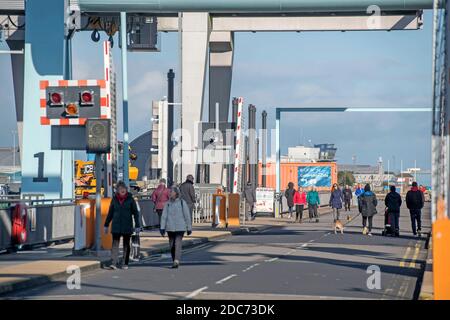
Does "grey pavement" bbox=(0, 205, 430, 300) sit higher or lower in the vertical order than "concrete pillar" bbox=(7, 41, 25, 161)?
lower

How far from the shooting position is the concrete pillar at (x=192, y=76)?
4678 centimetres

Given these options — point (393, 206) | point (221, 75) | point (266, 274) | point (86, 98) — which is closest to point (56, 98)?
point (86, 98)

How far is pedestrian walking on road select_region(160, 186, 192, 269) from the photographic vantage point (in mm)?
21969

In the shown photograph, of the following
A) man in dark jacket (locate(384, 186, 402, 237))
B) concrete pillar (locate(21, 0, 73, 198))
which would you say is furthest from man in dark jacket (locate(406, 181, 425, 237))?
concrete pillar (locate(21, 0, 73, 198))

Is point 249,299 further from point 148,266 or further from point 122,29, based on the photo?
point 122,29

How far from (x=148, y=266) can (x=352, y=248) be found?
7.74m

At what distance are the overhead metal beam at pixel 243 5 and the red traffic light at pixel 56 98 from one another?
11.6 meters

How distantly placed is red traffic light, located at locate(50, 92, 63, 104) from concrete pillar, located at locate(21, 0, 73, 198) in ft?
21.6

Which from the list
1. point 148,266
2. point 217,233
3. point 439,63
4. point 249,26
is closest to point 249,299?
point 439,63

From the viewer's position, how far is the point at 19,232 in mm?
26594

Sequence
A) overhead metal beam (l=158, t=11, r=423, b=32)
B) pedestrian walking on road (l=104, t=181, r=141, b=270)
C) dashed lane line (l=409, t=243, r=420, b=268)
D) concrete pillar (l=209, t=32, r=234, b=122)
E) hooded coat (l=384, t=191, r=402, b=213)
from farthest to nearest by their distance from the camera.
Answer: concrete pillar (l=209, t=32, r=234, b=122) < overhead metal beam (l=158, t=11, r=423, b=32) < hooded coat (l=384, t=191, r=402, b=213) < dashed lane line (l=409, t=243, r=420, b=268) < pedestrian walking on road (l=104, t=181, r=141, b=270)

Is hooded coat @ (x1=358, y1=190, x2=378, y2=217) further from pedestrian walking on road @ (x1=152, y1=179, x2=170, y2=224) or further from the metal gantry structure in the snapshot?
pedestrian walking on road @ (x1=152, y1=179, x2=170, y2=224)

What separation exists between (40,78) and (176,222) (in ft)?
36.9
